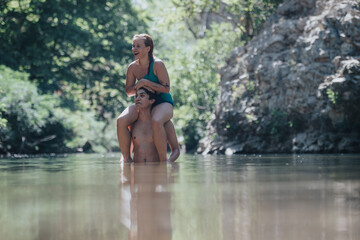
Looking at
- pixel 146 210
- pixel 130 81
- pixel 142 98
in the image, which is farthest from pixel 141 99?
pixel 146 210

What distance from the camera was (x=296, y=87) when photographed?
41.2ft

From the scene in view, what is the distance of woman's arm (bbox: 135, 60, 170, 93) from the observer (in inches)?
235

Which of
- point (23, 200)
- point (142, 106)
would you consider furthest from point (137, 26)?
point (23, 200)

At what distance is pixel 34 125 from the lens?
14.6 meters

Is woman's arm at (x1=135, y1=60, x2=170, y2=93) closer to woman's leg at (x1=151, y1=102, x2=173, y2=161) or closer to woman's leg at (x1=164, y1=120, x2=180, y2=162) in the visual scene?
woman's leg at (x1=151, y1=102, x2=173, y2=161)

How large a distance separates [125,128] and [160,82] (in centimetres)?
72

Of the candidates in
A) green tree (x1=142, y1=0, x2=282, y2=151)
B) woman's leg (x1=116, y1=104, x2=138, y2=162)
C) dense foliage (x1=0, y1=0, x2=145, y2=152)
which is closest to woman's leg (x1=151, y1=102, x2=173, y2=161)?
woman's leg (x1=116, y1=104, x2=138, y2=162)

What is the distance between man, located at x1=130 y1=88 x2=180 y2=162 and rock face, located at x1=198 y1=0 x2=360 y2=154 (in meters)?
6.34

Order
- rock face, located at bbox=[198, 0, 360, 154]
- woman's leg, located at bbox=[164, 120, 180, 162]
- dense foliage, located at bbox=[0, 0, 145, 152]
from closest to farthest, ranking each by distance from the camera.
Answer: woman's leg, located at bbox=[164, 120, 180, 162] < rock face, located at bbox=[198, 0, 360, 154] < dense foliage, located at bbox=[0, 0, 145, 152]

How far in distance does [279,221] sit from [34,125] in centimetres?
1384

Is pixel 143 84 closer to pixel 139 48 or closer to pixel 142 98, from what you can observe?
pixel 142 98

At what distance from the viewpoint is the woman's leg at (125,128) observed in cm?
599

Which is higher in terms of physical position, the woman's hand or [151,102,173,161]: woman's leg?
the woman's hand

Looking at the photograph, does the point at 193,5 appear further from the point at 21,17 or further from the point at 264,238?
the point at 264,238
